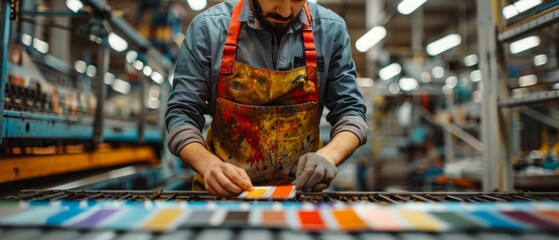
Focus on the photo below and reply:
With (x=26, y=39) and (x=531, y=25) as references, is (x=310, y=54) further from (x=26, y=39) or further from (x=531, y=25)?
(x=26, y=39)

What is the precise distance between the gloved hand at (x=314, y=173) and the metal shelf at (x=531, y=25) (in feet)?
3.57

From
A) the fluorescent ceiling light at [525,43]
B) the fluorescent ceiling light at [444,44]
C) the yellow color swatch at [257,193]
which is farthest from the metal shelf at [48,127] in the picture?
the fluorescent ceiling light at [525,43]

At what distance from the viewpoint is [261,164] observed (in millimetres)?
1322

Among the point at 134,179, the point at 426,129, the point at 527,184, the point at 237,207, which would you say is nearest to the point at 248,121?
the point at 237,207

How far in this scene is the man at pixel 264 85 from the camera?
1.26 meters

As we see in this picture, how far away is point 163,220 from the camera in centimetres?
57

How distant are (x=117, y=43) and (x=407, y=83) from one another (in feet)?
14.6

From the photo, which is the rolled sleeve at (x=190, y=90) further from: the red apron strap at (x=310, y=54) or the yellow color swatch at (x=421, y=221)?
the yellow color swatch at (x=421, y=221)

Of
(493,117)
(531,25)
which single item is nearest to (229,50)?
(531,25)

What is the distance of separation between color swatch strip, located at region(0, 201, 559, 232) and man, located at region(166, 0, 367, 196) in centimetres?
59

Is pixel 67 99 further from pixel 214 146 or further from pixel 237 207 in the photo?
pixel 237 207

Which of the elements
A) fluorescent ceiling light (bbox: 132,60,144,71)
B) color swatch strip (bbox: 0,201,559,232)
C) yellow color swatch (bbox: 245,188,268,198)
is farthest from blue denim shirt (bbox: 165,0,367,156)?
fluorescent ceiling light (bbox: 132,60,144,71)

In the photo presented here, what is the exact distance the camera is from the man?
1263 mm

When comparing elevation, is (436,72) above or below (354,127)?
above
